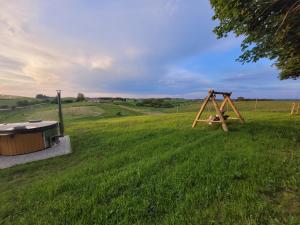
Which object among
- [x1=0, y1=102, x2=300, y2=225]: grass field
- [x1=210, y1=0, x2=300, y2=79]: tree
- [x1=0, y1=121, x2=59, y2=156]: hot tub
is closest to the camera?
[x1=0, y1=102, x2=300, y2=225]: grass field

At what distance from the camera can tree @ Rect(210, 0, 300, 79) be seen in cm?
573

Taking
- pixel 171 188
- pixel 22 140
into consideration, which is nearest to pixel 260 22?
pixel 171 188

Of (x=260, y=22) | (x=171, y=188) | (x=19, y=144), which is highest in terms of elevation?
(x=260, y=22)

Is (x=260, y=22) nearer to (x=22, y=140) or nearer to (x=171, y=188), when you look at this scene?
(x=171, y=188)

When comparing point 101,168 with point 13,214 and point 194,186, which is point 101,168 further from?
point 194,186

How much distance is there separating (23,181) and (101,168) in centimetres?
199

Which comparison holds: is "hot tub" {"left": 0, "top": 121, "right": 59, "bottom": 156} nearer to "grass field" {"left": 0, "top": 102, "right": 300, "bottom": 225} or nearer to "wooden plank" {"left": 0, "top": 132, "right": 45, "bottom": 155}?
"wooden plank" {"left": 0, "top": 132, "right": 45, "bottom": 155}

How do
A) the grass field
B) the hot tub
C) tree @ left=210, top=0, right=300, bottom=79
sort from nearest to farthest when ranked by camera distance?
the grass field
tree @ left=210, top=0, right=300, bottom=79
the hot tub

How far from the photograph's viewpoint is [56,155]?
6.49 metres

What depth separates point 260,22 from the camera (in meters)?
6.54

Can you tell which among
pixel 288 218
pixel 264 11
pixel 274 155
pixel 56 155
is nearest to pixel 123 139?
pixel 56 155

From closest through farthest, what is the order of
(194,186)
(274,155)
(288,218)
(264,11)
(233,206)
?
(288,218) < (233,206) < (194,186) < (274,155) < (264,11)

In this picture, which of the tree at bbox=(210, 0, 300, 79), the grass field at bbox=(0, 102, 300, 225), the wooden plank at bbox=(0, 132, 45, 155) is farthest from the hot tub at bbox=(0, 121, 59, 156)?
the tree at bbox=(210, 0, 300, 79)

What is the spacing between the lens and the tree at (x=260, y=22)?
18.8 feet
